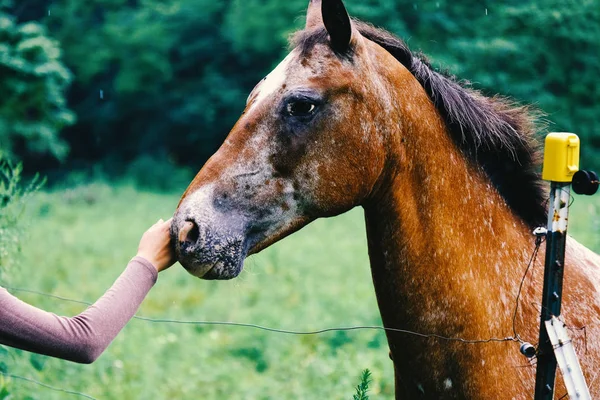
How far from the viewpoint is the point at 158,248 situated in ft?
6.63

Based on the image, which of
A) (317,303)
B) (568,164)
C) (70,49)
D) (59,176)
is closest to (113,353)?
(317,303)

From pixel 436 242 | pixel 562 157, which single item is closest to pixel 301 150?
pixel 436 242

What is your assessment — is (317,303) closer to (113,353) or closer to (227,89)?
(113,353)

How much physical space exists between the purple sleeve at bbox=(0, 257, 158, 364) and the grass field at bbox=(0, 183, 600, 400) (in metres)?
0.49

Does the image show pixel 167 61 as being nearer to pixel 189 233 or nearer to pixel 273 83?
pixel 273 83

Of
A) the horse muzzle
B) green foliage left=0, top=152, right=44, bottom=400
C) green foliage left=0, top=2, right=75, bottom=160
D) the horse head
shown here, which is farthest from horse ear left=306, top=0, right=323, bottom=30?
green foliage left=0, top=2, right=75, bottom=160

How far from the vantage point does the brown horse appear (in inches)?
81.3

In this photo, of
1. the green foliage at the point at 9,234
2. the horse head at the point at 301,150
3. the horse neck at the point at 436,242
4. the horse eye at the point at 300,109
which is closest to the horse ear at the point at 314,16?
the horse head at the point at 301,150

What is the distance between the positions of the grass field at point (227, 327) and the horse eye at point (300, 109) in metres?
0.60

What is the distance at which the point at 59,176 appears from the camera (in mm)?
23781

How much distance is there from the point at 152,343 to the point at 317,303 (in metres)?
2.15

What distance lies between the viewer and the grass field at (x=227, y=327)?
5234 millimetres

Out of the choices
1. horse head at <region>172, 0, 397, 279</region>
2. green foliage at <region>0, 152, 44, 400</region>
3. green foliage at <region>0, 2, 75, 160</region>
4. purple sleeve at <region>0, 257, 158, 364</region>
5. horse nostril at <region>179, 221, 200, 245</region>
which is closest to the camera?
purple sleeve at <region>0, 257, 158, 364</region>

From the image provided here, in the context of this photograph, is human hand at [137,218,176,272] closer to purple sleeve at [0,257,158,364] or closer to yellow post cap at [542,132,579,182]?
purple sleeve at [0,257,158,364]
